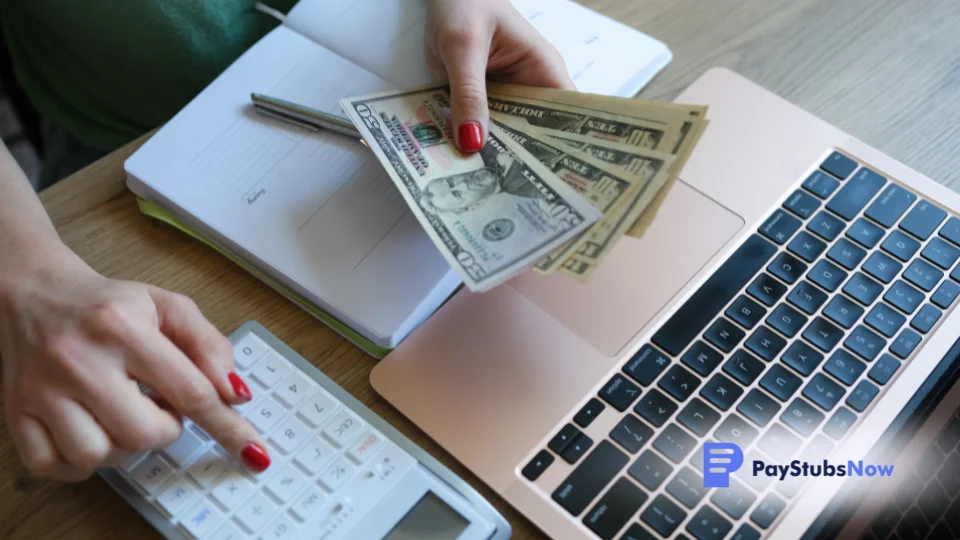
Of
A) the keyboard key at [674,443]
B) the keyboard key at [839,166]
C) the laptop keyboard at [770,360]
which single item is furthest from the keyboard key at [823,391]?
the keyboard key at [839,166]

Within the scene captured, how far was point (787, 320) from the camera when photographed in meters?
0.62

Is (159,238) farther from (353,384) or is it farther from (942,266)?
(942,266)

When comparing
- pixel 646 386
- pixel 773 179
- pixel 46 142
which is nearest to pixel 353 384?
pixel 646 386

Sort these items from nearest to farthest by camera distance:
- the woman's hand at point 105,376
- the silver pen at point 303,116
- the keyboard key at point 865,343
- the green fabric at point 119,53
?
the woman's hand at point 105,376 < the keyboard key at point 865,343 < the silver pen at point 303,116 < the green fabric at point 119,53

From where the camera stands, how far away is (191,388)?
0.52 meters

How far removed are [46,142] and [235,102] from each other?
65 centimetres

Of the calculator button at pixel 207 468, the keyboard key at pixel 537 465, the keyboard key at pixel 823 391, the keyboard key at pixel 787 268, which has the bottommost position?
the calculator button at pixel 207 468

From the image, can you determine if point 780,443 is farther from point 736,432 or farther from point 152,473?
point 152,473

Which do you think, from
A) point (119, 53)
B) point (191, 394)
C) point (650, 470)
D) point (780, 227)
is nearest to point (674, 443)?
point (650, 470)

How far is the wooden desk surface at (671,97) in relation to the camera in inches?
21.9

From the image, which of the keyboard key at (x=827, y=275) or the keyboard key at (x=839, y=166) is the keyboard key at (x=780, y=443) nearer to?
the keyboard key at (x=827, y=275)

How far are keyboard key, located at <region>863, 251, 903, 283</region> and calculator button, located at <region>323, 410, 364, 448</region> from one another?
1.42 ft

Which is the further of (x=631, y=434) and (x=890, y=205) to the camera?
(x=890, y=205)

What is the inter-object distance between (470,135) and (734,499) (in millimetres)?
353
